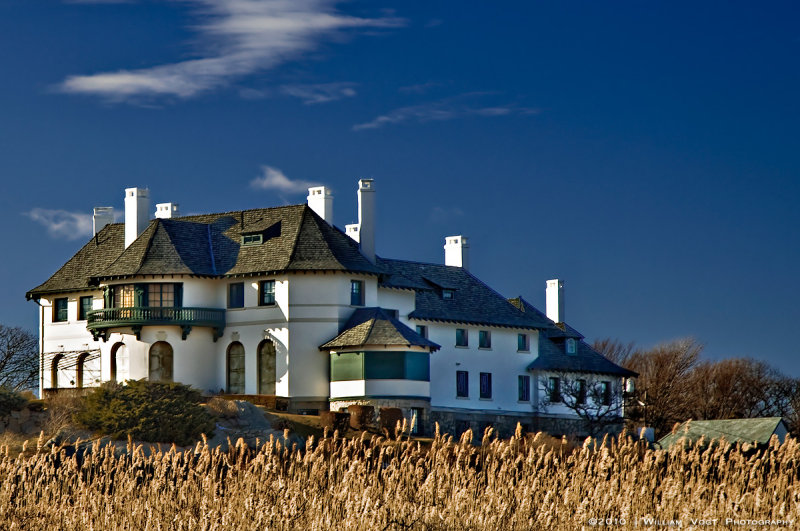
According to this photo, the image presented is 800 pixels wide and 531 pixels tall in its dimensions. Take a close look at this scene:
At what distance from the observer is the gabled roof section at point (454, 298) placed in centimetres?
6831

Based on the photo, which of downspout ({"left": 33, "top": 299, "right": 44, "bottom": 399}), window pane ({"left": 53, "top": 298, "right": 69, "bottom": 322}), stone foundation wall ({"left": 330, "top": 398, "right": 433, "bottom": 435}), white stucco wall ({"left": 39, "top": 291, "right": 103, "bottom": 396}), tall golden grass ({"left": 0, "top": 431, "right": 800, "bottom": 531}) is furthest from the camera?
window pane ({"left": 53, "top": 298, "right": 69, "bottom": 322})

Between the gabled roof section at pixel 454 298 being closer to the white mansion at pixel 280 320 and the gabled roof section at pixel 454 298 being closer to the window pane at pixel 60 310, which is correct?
the white mansion at pixel 280 320

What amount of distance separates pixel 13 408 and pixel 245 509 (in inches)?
1373

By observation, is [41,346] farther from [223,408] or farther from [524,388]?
[524,388]

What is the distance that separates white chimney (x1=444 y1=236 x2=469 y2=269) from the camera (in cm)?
7744

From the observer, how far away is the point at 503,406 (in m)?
69.6

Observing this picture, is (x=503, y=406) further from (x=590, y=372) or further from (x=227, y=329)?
(x=227, y=329)

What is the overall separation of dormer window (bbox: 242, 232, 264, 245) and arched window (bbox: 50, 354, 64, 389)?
37.0ft

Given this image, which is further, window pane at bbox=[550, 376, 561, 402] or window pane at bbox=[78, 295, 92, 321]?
window pane at bbox=[550, 376, 561, 402]

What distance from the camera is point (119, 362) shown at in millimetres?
63500

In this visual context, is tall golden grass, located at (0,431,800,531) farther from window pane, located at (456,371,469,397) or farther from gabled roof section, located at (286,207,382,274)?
window pane, located at (456,371,469,397)

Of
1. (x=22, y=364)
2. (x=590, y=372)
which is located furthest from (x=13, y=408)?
(x=590, y=372)

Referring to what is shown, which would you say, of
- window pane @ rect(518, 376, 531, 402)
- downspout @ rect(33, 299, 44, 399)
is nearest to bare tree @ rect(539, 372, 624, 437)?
window pane @ rect(518, 376, 531, 402)

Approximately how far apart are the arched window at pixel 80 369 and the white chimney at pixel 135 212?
18.7 ft
